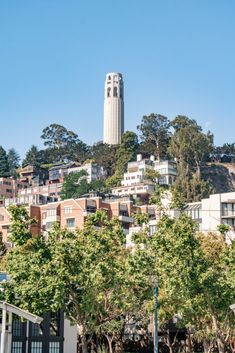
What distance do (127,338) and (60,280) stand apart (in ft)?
83.7

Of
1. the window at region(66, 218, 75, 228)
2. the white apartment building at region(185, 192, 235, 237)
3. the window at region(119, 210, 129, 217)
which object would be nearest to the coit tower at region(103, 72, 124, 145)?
the window at region(119, 210, 129, 217)

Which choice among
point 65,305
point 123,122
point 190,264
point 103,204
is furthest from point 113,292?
point 123,122

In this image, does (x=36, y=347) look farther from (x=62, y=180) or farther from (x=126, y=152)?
(x=62, y=180)

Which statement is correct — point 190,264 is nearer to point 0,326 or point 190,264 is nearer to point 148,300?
point 148,300

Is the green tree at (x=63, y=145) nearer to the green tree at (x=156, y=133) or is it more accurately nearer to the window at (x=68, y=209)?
the green tree at (x=156, y=133)

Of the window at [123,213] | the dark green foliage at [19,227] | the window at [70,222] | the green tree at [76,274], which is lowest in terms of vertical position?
the green tree at [76,274]

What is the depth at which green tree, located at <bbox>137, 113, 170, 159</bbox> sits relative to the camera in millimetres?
156875

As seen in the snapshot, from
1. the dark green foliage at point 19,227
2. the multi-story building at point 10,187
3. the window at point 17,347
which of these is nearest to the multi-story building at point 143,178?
the multi-story building at point 10,187

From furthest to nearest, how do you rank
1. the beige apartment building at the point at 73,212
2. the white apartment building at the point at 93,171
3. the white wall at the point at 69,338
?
the white apartment building at the point at 93,171 < the beige apartment building at the point at 73,212 < the white wall at the point at 69,338

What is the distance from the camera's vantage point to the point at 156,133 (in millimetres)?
157750

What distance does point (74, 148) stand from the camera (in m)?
179

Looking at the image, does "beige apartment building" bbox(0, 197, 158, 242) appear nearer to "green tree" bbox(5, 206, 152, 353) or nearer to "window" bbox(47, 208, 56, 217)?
"window" bbox(47, 208, 56, 217)

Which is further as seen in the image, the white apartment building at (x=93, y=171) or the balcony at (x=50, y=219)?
the white apartment building at (x=93, y=171)

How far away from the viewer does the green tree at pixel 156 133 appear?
515ft
